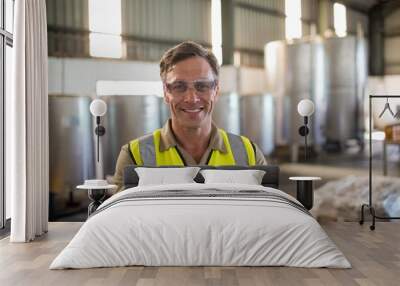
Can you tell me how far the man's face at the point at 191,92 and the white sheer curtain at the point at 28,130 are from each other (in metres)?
1.51

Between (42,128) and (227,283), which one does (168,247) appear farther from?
(42,128)

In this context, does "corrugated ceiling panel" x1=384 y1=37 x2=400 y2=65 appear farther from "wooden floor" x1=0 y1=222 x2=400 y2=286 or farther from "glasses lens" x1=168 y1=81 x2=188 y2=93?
"wooden floor" x1=0 y1=222 x2=400 y2=286

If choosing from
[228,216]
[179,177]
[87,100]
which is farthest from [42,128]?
[228,216]

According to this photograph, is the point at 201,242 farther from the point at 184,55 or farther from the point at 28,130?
the point at 184,55

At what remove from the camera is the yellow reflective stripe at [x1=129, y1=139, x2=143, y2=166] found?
7.11 metres

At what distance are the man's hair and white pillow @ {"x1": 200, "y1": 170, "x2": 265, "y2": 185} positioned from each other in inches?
51.4

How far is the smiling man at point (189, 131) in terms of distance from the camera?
23.0 feet

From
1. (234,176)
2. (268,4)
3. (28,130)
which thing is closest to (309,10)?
Result: (268,4)

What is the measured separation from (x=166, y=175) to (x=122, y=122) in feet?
3.63

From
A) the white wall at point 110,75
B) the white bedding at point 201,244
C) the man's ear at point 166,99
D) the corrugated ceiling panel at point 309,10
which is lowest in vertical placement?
the white bedding at point 201,244

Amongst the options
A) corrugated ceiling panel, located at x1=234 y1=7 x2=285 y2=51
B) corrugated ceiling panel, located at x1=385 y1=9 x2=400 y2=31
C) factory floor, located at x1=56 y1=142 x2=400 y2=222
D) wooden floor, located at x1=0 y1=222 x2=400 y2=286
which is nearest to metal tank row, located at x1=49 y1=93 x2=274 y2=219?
factory floor, located at x1=56 y1=142 x2=400 y2=222

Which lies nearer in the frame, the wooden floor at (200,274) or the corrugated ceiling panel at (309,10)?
the wooden floor at (200,274)

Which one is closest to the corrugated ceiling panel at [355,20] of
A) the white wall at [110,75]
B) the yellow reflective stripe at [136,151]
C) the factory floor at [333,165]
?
the white wall at [110,75]

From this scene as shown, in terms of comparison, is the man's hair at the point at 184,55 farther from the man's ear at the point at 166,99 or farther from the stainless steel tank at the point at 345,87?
the stainless steel tank at the point at 345,87
